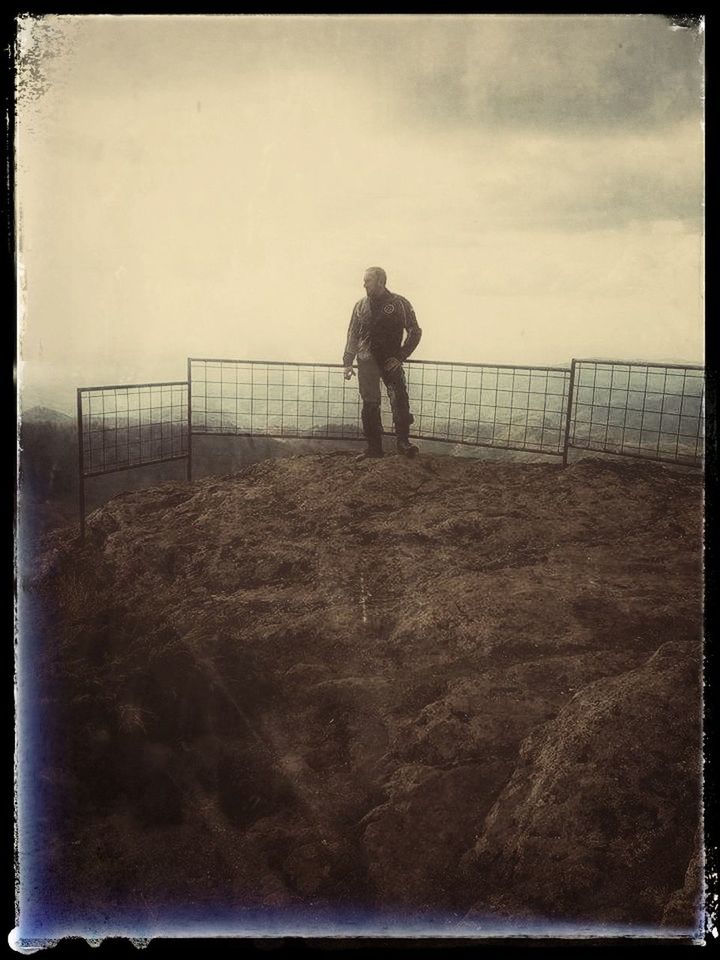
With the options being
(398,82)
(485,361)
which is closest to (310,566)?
(485,361)

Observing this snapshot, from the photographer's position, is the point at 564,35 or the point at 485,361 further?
the point at 485,361

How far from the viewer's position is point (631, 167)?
3553mm

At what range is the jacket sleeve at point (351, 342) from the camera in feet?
13.3

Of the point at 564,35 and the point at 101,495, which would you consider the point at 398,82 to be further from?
the point at 101,495

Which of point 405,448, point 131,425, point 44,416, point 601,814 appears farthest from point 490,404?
point 44,416

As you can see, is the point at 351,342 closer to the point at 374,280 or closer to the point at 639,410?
the point at 374,280

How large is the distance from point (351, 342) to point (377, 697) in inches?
76.9

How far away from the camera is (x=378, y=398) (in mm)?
4352

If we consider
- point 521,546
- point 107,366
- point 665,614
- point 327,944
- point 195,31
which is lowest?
point 327,944

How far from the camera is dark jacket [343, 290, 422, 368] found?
13.1 ft

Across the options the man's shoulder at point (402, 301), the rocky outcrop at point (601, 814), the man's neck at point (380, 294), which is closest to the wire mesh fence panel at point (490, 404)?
the man's shoulder at point (402, 301)

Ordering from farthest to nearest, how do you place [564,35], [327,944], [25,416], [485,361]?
[485,361] → [25,416] → [564,35] → [327,944]

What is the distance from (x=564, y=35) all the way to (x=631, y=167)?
71 centimetres

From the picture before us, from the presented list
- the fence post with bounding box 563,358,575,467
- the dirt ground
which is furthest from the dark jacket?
the fence post with bounding box 563,358,575,467
